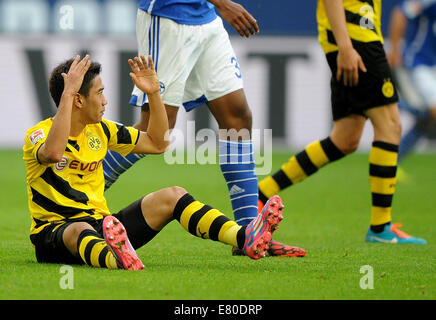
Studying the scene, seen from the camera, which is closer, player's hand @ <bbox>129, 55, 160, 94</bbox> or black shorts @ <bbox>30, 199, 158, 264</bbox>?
black shorts @ <bbox>30, 199, 158, 264</bbox>

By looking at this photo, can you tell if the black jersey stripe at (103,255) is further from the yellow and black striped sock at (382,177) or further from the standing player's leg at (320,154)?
the yellow and black striped sock at (382,177)

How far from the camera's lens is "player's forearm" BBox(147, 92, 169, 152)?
4.06m

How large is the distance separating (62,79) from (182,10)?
1046mm

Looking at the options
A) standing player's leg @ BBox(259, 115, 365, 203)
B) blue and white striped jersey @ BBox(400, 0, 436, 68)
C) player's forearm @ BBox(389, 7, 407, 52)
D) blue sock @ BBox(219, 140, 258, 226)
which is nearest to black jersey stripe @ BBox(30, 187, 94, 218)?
blue sock @ BBox(219, 140, 258, 226)

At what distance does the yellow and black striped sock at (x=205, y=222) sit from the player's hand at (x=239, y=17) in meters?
0.97

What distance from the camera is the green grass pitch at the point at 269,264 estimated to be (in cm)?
323

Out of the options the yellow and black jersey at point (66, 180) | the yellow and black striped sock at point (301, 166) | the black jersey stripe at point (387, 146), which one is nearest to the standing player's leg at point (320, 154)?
the yellow and black striped sock at point (301, 166)

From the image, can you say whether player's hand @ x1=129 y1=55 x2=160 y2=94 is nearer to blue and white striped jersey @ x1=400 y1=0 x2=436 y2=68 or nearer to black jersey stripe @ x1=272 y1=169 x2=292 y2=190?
black jersey stripe @ x1=272 y1=169 x2=292 y2=190

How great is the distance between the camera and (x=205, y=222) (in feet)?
12.6

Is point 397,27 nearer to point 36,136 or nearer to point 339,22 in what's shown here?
point 339,22

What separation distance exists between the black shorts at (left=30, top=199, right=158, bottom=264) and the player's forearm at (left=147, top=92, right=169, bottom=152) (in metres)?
0.34
